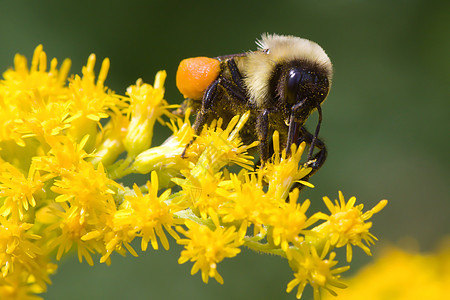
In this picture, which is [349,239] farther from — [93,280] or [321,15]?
[321,15]

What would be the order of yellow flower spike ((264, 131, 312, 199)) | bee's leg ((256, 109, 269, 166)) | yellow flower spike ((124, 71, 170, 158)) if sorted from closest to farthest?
1. yellow flower spike ((264, 131, 312, 199))
2. bee's leg ((256, 109, 269, 166))
3. yellow flower spike ((124, 71, 170, 158))

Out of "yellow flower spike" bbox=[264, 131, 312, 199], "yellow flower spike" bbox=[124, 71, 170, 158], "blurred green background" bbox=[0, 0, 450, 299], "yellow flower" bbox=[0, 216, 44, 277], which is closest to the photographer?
"yellow flower" bbox=[0, 216, 44, 277]

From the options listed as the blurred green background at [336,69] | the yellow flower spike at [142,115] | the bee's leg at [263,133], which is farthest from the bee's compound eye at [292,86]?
the blurred green background at [336,69]

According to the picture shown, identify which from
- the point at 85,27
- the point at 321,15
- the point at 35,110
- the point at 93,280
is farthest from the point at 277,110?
the point at 321,15

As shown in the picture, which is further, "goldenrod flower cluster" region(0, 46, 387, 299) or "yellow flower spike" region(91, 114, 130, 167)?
"yellow flower spike" region(91, 114, 130, 167)

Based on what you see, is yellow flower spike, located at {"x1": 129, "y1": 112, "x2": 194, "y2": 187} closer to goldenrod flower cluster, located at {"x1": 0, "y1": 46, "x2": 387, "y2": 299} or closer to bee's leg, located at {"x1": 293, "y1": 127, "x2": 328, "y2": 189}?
goldenrod flower cluster, located at {"x1": 0, "y1": 46, "x2": 387, "y2": 299}

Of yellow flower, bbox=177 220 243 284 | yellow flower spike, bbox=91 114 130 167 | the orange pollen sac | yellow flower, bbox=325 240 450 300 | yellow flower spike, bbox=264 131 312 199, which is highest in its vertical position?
the orange pollen sac

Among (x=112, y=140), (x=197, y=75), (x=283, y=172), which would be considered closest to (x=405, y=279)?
(x=283, y=172)

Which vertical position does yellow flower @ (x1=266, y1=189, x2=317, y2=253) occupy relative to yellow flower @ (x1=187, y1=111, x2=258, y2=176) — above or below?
below

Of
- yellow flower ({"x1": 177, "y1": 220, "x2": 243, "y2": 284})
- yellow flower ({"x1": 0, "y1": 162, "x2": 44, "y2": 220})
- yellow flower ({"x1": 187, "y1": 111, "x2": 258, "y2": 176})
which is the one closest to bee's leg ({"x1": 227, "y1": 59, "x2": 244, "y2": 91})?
yellow flower ({"x1": 187, "y1": 111, "x2": 258, "y2": 176})
